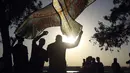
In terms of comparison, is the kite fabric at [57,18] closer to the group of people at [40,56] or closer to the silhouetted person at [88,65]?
the group of people at [40,56]

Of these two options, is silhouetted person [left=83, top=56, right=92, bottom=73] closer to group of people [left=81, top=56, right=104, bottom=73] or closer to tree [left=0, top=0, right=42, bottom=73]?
group of people [left=81, top=56, right=104, bottom=73]

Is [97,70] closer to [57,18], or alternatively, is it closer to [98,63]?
[98,63]

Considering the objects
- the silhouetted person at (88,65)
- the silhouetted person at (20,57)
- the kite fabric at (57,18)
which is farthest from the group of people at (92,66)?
the kite fabric at (57,18)

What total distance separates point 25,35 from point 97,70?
9021 mm

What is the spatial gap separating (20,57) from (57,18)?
7.87 feet

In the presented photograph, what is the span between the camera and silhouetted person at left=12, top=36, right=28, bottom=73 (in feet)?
25.5

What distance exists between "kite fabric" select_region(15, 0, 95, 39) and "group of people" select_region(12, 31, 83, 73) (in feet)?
2.86

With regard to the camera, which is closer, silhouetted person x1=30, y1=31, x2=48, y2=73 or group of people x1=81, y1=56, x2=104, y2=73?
silhouetted person x1=30, y1=31, x2=48, y2=73

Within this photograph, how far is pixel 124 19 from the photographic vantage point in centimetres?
2719

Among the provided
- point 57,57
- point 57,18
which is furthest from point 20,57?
point 57,18

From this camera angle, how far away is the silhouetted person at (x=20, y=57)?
7.79m

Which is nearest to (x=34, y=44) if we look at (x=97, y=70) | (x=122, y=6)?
(x=97, y=70)

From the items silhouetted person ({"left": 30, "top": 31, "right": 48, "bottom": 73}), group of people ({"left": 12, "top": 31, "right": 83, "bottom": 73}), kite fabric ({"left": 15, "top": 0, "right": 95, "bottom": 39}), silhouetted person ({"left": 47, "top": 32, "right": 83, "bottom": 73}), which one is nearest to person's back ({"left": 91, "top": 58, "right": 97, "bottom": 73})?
group of people ({"left": 12, "top": 31, "right": 83, "bottom": 73})

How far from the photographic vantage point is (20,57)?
7910 mm
